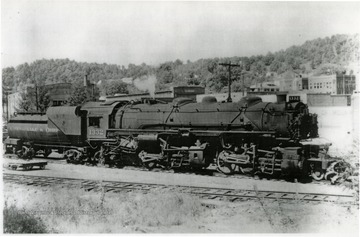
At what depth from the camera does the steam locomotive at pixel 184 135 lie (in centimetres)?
1440

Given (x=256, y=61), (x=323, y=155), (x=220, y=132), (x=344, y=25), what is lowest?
(x=323, y=155)

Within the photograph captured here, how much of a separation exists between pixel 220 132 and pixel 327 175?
4.42 metres

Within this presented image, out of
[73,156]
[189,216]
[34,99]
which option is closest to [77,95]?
[34,99]

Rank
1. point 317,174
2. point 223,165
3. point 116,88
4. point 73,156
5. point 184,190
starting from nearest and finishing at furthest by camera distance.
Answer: point 184,190, point 317,174, point 223,165, point 73,156, point 116,88

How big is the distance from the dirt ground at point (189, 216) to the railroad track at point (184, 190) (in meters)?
0.38

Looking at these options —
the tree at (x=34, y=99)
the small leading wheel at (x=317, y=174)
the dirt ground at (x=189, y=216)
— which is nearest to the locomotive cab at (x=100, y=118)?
the dirt ground at (x=189, y=216)

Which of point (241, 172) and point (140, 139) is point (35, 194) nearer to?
point (140, 139)

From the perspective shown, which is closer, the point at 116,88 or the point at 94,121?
the point at 94,121

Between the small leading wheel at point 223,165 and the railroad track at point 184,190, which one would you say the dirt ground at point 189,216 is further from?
the small leading wheel at point 223,165

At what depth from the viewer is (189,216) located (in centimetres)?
1078

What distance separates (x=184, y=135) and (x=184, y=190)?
12.1ft

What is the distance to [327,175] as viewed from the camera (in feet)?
45.5

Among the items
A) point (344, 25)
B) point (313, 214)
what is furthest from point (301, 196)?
point (344, 25)

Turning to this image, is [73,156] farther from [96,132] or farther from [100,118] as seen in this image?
[100,118]
